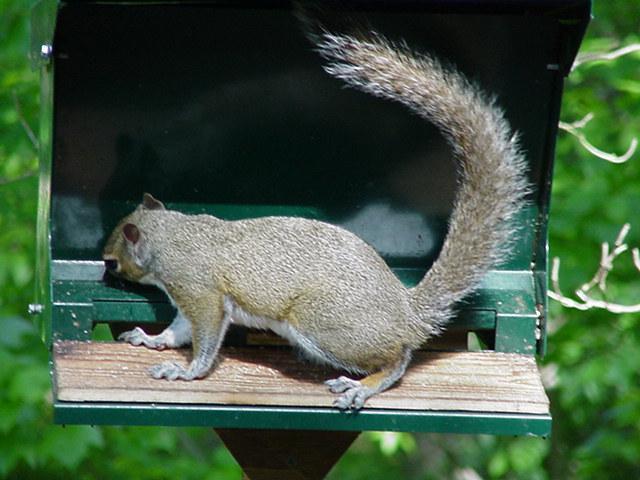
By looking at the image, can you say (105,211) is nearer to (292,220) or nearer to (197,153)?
(197,153)

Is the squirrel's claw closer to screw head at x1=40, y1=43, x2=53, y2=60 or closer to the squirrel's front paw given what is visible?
the squirrel's front paw

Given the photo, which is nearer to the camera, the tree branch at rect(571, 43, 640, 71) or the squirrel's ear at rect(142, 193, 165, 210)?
the squirrel's ear at rect(142, 193, 165, 210)

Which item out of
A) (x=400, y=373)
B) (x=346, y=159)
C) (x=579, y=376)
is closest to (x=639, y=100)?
(x=579, y=376)

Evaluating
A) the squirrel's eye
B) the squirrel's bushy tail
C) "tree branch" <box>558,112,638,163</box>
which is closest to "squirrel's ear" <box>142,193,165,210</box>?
the squirrel's eye

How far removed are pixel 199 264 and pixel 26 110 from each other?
2.93 metres

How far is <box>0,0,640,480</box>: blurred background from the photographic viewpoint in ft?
18.7

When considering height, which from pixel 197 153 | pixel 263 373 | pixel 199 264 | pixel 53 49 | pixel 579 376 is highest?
pixel 53 49

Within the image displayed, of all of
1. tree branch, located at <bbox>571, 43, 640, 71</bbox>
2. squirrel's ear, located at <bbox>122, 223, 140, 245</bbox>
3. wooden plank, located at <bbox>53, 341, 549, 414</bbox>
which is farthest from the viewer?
tree branch, located at <bbox>571, 43, 640, 71</bbox>

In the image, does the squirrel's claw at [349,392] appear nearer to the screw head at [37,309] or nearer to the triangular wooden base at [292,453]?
the triangular wooden base at [292,453]

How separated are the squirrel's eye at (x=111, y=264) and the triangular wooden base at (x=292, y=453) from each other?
2.09 feet

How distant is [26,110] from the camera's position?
6059 millimetres

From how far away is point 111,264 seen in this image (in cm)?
354

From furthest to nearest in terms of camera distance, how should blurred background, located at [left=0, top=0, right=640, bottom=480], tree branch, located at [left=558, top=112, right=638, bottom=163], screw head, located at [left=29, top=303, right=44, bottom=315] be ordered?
blurred background, located at [left=0, top=0, right=640, bottom=480] → tree branch, located at [left=558, top=112, right=638, bottom=163] → screw head, located at [left=29, top=303, right=44, bottom=315]

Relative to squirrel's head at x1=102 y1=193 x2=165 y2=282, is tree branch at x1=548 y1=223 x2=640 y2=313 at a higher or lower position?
lower
